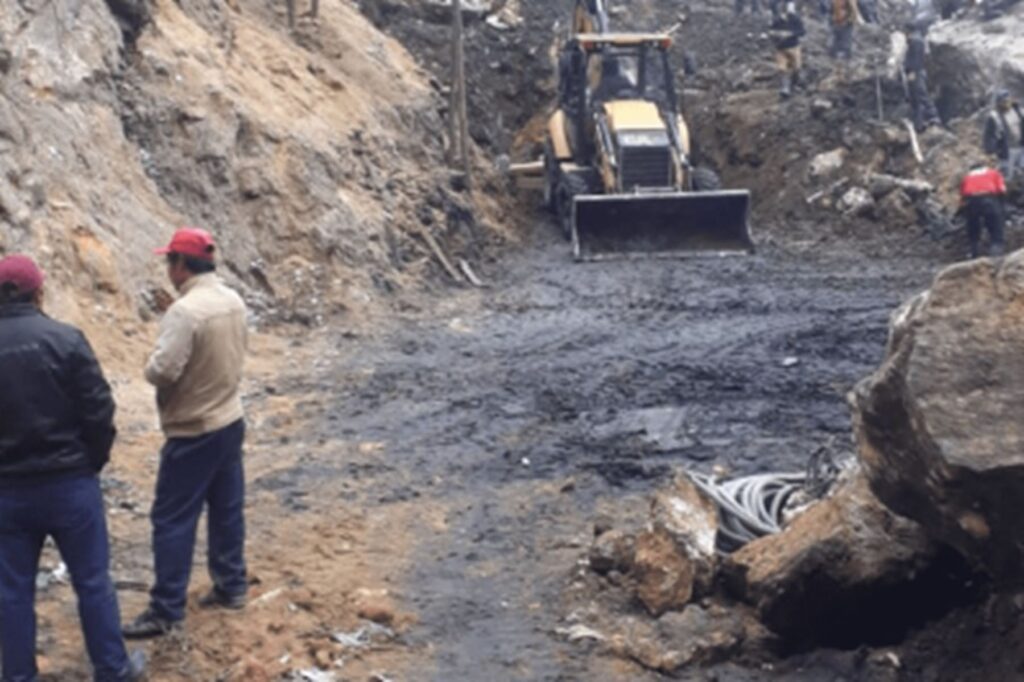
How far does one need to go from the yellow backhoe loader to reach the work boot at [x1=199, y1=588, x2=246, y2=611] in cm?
1231

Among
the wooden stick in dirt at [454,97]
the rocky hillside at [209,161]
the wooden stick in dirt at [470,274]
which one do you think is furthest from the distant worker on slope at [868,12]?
the wooden stick in dirt at [470,274]

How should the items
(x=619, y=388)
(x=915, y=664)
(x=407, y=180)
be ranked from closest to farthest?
(x=915, y=664)
(x=619, y=388)
(x=407, y=180)

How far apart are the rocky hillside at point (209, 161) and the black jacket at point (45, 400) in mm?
6276

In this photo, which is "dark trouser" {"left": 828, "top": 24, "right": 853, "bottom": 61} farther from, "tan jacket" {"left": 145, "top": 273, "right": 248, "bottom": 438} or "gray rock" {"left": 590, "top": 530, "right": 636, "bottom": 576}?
"tan jacket" {"left": 145, "top": 273, "right": 248, "bottom": 438}

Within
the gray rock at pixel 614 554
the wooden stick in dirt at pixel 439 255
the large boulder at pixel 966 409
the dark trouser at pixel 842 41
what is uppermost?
the dark trouser at pixel 842 41

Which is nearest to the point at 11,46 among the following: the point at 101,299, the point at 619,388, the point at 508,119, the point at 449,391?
the point at 101,299

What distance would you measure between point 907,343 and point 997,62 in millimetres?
18878

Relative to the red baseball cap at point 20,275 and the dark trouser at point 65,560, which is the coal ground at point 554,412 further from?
the red baseball cap at point 20,275

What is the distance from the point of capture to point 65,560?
5516mm

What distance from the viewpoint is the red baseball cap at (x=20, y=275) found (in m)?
5.36

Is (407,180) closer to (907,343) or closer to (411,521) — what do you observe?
(411,521)

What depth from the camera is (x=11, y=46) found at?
12875mm

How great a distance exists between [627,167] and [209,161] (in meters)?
6.28

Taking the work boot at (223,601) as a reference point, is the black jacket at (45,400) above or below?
above
